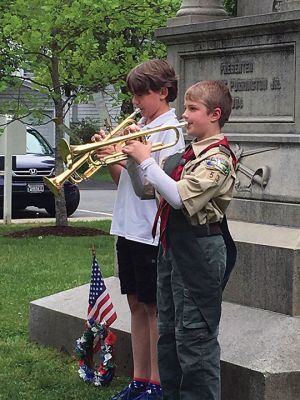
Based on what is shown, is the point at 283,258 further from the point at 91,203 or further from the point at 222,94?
the point at 91,203

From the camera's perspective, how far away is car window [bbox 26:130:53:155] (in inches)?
755

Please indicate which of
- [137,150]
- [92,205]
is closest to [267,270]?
[137,150]

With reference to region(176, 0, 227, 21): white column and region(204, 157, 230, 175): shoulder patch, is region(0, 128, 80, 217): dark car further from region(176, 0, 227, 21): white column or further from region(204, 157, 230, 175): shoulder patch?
region(204, 157, 230, 175): shoulder patch

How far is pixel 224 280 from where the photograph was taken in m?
4.50

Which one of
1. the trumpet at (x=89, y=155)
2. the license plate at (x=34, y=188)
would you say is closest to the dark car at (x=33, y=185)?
the license plate at (x=34, y=188)

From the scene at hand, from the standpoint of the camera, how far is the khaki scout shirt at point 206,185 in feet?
13.9

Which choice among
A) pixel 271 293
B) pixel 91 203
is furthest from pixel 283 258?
pixel 91 203

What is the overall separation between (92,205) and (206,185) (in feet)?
61.2

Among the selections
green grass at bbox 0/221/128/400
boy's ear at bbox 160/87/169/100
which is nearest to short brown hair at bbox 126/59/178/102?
boy's ear at bbox 160/87/169/100

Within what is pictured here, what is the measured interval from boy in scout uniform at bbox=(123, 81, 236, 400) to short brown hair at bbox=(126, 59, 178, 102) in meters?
0.52

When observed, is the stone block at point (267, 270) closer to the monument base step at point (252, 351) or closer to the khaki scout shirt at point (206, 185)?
the monument base step at point (252, 351)

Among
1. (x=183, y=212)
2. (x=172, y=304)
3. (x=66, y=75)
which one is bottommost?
(x=172, y=304)

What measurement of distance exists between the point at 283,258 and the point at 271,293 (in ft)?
0.75

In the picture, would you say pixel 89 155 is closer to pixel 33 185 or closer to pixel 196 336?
pixel 196 336
